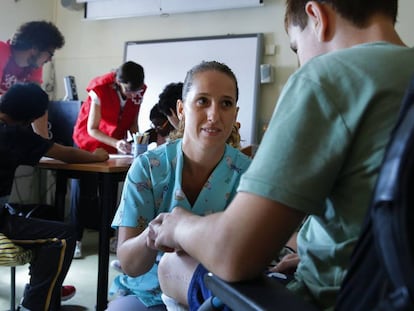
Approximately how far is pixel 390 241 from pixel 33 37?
2.74 metres

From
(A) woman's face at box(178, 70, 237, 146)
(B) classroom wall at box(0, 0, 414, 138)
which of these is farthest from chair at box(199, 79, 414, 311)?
(B) classroom wall at box(0, 0, 414, 138)

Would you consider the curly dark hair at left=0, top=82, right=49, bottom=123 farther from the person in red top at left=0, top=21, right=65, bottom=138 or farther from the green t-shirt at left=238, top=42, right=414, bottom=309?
the green t-shirt at left=238, top=42, right=414, bottom=309

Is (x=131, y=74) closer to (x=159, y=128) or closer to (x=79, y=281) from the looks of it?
(x=159, y=128)

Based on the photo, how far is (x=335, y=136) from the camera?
0.58m

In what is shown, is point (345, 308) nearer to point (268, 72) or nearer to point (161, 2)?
point (268, 72)

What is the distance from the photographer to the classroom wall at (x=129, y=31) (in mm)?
3877

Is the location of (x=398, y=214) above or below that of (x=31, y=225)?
above

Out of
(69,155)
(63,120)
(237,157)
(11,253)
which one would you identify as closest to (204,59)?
(63,120)

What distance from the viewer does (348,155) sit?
59 centimetres

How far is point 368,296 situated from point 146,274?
0.71 meters

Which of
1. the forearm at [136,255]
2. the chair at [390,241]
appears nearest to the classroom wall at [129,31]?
the forearm at [136,255]

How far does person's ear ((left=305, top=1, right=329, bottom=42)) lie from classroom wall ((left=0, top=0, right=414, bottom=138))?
124 inches

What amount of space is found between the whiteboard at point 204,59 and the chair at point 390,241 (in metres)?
3.21

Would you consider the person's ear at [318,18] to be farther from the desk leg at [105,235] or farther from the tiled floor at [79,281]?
the tiled floor at [79,281]
